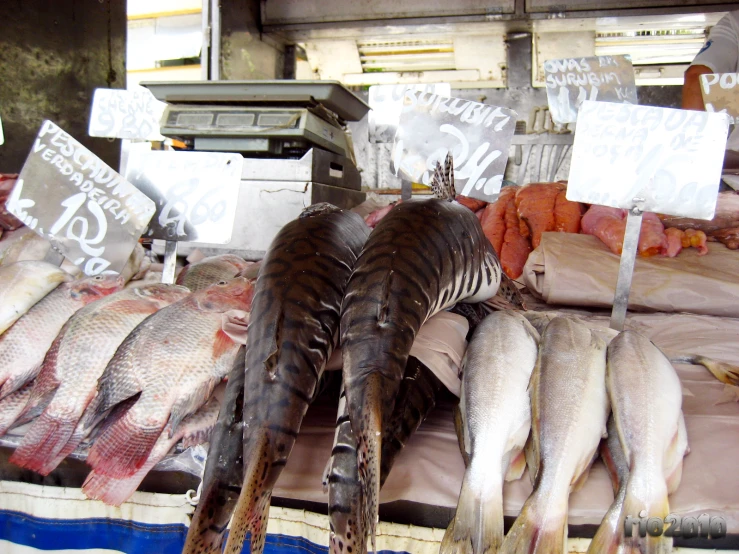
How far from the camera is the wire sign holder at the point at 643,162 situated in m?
1.74

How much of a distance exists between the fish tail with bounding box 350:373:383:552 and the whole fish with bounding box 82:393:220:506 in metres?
0.50

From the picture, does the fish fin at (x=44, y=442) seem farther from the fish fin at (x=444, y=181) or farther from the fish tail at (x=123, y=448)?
the fish fin at (x=444, y=181)

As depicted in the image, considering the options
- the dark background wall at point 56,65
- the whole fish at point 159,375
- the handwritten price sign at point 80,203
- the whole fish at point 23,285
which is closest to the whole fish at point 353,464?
the whole fish at point 159,375

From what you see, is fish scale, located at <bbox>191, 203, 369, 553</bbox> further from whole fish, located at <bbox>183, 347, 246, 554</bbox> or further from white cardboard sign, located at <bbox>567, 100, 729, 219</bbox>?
white cardboard sign, located at <bbox>567, 100, 729, 219</bbox>

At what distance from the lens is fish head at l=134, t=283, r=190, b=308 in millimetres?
1664

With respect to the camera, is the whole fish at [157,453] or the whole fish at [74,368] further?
the whole fish at [74,368]

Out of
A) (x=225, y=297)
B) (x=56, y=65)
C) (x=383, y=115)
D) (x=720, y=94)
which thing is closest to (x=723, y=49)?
(x=720, y=94)

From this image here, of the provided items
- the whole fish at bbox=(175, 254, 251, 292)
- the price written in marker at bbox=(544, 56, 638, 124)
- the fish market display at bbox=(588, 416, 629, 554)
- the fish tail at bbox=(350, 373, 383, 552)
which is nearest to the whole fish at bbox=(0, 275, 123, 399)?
the whole fish at bbox=(175, 254, 251, 292)

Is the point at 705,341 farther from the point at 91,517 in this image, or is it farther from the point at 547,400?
the point at 91,517

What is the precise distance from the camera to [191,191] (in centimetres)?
203

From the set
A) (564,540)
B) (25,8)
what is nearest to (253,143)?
(564,540)

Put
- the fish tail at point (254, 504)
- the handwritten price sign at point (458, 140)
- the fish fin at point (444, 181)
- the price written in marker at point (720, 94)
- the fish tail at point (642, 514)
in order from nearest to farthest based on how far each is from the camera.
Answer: the fish tail at point (254, 504) < the fish tail at point (642, 514) < the fish fin at point (444, 181) < the handwritten price sign at point (458, 140) < the price written in marker at point (720, 94)

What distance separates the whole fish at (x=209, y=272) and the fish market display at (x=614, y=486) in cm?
135

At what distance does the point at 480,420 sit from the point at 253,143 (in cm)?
227
